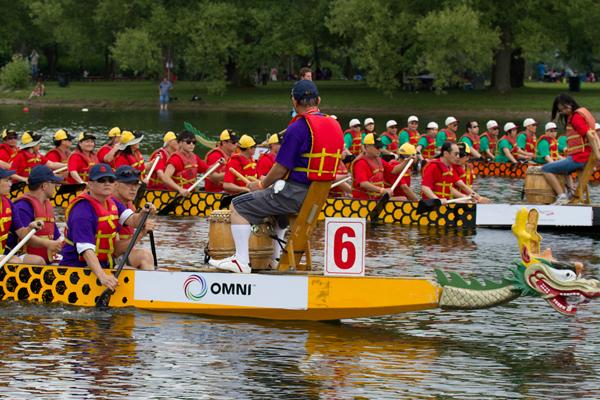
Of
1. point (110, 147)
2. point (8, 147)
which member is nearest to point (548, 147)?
point (110, 147)

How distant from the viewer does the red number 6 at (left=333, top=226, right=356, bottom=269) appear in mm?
14727

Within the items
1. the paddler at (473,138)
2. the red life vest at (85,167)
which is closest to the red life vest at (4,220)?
the red life vest at (85,167)

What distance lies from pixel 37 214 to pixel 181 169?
9.69m

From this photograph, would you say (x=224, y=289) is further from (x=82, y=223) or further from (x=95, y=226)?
(x=82, y=223)

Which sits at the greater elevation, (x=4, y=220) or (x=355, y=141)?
(x=355, y=141)

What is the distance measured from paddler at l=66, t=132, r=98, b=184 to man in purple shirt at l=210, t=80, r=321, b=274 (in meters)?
10.4

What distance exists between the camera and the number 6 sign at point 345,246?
48.2 feet

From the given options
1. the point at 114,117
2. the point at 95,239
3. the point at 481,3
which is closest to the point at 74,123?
the point at 114,117

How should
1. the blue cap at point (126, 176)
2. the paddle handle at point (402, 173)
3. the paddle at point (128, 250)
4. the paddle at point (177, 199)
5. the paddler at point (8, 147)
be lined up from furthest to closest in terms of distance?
the paddler at point (8, 147) → the paddle at point (177, 199) → the paddle handle at point (402, 173) → the blue cap at point (126, 176) → the paddle at point (128, 250)

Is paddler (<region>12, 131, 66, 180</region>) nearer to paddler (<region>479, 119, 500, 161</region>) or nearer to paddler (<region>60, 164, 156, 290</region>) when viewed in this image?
paddler (<region>60, 164, 156, 290</region>)

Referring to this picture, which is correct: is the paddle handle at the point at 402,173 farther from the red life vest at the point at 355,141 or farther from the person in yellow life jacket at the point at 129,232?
the person in yellow life jacket at the point at 129,232

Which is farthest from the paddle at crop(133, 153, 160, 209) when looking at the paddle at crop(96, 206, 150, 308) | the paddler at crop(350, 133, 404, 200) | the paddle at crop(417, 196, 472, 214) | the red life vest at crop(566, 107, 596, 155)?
the paddle at crop(96, 206, 150, 308)

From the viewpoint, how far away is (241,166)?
24.8 m

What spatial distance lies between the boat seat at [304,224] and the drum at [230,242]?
0.88 ft
